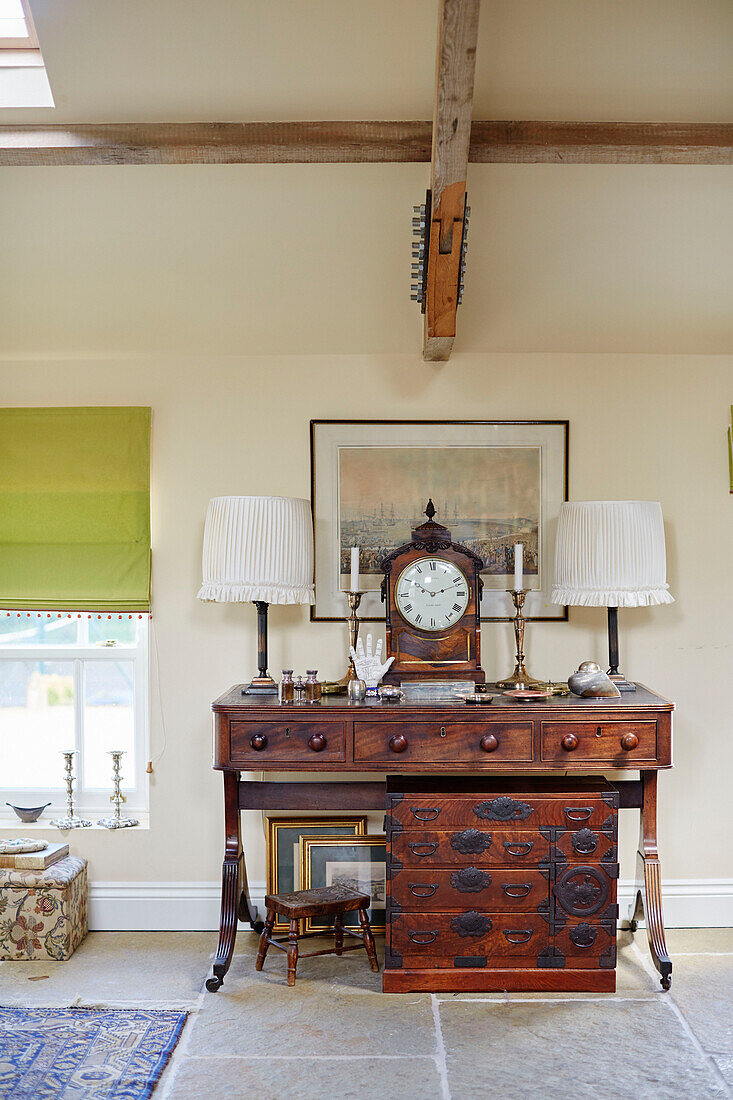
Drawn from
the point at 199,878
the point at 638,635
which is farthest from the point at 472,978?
the point at 638,635

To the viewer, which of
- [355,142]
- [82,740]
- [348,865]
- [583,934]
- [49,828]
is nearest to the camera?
[355,142]

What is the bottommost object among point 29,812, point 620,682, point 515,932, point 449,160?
point 515,932

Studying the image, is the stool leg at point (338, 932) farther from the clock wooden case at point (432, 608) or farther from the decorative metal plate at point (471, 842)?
the clock wooden case at point (432, 608)

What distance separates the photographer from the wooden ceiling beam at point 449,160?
235 centimetres

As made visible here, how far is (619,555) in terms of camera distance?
3.31 metres

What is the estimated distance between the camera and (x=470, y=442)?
12.2 feet

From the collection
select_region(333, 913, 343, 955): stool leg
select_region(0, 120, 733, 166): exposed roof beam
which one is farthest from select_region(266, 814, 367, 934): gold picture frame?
select_region(0, 120, 733, 166): exposed roof beam

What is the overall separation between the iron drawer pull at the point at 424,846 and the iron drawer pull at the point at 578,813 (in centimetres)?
45

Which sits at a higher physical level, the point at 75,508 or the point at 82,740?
the point at 75,508

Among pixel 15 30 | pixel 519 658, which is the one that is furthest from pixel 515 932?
pixel 15 30

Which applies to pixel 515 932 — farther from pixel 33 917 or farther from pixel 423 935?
pixel 33 917

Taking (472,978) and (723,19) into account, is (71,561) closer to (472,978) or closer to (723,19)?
(472,978)

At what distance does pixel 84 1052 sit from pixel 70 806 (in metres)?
1.23

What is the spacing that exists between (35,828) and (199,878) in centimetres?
69
